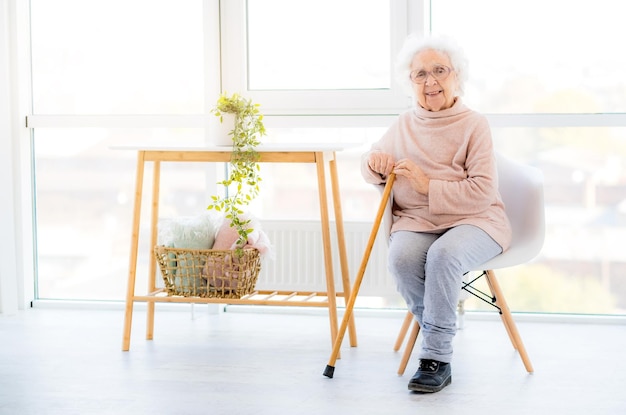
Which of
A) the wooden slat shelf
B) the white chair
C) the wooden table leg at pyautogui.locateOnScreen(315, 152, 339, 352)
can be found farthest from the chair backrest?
the wooden slat shelf

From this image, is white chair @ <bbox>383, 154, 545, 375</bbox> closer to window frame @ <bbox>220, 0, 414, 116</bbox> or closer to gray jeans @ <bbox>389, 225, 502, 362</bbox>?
gray jeans @ <bbox>389, 225, 502, 362</bbox>

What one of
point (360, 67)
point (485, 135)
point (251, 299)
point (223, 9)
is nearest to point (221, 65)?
point (223, 9)

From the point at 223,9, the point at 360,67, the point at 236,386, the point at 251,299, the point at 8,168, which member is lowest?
the point at 236,386

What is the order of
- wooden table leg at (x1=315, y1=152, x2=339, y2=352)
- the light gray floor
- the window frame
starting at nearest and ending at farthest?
the light gray floor → wooden table leg at (x1=315, y1=152, x2=339, y2=352) → the window frame

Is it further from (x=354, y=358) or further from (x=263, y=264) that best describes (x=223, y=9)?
(x=354, y=358)

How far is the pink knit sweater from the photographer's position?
301 centimetres

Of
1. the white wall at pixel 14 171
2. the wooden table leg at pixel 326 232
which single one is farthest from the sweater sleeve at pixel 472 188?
the white wall at pixel 14 171

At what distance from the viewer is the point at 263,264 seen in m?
3.83

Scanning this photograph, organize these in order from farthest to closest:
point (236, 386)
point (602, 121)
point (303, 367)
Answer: point (602, 121)
point (303, 367)
point (236, 386)

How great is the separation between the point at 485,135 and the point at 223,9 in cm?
138

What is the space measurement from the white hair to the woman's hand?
1.00 feet

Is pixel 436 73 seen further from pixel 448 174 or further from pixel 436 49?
pixel 448 174

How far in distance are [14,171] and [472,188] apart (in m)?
2.09

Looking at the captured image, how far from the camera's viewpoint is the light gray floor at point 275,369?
2.76 m
